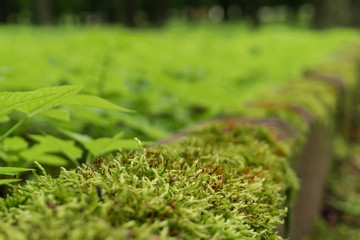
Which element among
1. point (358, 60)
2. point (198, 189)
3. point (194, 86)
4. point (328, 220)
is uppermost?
point (198, 189)

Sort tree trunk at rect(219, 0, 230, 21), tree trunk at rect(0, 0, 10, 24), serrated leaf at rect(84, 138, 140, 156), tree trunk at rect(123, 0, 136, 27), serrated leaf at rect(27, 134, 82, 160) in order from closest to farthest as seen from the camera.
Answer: serrated leaf at rect(84, 138, 140, 156), serrated leaf at rect(27, 134, 82, 160), tree trunk at rect(123, 0, 136, 27), tree trunk at rect(0, 0, 10, 24), tree trunk at rect(219, 0, 230, 21)

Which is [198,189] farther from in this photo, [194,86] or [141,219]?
[194,86]

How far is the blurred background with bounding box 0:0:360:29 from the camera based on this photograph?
63.6 feet

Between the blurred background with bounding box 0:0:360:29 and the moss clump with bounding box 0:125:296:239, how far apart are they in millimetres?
19011

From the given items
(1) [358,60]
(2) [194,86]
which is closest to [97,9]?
(1) [358,60]

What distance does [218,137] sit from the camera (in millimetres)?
2064

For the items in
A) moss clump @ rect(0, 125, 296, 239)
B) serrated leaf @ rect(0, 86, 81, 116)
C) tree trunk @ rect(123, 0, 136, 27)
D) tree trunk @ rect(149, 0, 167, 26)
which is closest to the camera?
moss clump @ rect(0, 125, 296, 239)

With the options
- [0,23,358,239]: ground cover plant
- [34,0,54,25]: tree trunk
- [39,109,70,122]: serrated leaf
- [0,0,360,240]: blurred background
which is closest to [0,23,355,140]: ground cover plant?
[0,0,360,240]: blurred background

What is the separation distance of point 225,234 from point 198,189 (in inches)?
6.2

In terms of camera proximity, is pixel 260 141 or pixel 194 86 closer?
pixel 260 141

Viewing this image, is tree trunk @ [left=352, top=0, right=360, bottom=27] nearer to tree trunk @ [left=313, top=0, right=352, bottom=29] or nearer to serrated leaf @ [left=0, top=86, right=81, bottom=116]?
tree trunk @ [left=313, top=0, right=352, bottom=29]

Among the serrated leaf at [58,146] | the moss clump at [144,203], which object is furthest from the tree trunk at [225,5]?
the moss clump at [144,203]

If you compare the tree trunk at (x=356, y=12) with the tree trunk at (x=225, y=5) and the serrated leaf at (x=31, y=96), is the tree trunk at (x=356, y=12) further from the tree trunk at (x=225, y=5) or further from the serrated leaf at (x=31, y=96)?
the tree trunk at (x=225, y=5)

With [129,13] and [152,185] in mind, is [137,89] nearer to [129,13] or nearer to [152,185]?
[152,185]
